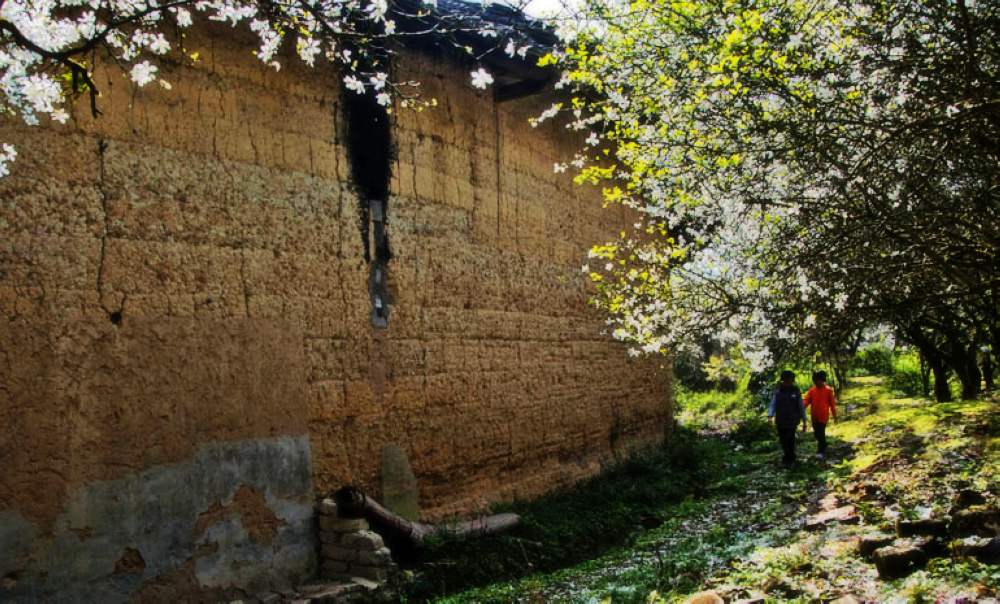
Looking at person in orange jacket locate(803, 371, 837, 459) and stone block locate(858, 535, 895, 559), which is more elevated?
person in orange jacket locate(803, 371, 837, 459)

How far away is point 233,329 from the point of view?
18.6ft

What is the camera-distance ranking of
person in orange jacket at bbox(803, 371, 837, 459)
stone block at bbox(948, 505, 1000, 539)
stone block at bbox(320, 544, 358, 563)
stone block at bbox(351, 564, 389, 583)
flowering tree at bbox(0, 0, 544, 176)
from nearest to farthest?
flowering tree at bbox(0, 0, 544, 176), stone block at bbox(948, 505, 1000, 539), stone block at bbox(351, 564, 389, 583), stone block at bbox(320, 544, 358, 563), person in orange jacket at bbox(803, 371, 837, 459)

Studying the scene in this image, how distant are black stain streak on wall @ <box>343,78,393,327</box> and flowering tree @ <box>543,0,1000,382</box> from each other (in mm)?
1945

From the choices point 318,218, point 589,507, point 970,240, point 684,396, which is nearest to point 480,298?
point 318,218

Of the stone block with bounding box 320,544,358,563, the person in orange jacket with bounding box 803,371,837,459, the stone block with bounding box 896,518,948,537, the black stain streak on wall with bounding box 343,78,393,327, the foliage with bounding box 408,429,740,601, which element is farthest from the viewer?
the person in orange jacket with bounding box 803,371,837,459

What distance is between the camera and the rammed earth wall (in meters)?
4.82

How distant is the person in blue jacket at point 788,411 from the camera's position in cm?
1051

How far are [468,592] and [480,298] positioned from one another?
10.1 ft

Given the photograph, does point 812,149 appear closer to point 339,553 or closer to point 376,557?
point 376,557

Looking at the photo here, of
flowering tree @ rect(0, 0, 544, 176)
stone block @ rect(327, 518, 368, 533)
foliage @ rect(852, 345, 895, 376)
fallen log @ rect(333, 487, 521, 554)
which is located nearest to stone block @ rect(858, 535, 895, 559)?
fallen log @ rect(333, 487, 521, 554)

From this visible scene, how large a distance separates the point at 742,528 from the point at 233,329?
4892mm

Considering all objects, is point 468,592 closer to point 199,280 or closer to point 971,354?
point 199,280

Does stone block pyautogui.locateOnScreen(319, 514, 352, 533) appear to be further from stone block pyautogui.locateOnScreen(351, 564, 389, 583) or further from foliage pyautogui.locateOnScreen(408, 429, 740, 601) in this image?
foliage pyautogui.locateOnScreen(408, 429, 740, 601)

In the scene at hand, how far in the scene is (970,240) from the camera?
5109mm
